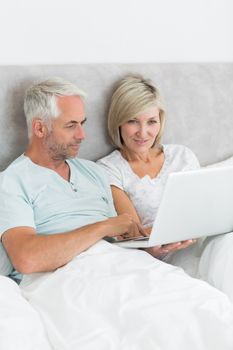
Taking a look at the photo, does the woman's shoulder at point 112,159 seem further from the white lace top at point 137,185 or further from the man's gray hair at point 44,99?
the man's gray hair at point 44,99

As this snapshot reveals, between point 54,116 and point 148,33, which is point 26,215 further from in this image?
point 148,33

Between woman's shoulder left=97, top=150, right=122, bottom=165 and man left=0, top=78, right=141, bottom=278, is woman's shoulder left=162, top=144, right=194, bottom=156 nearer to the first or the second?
woman's shoulder left=97, top=150, right=122, bottom=165

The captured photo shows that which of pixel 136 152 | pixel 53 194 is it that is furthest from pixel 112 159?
pixel 53 194

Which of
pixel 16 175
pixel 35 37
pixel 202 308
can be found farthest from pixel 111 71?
pixel 202 308

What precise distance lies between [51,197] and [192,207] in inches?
18.6

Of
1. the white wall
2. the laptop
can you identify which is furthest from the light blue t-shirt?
the white wall

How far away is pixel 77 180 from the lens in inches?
81.4

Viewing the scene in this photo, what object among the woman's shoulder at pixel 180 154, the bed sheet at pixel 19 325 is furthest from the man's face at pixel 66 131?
the bed sheet at pixel 19 325

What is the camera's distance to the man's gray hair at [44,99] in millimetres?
2006

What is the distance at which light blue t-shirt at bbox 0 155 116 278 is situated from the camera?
1.84m

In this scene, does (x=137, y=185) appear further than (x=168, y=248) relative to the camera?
Yes

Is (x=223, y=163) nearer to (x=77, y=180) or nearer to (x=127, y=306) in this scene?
(x=77, y=180)

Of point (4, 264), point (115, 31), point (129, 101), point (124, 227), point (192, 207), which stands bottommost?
point (4, 264)

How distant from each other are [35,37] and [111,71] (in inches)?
11.3
